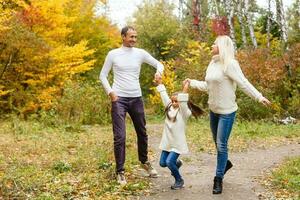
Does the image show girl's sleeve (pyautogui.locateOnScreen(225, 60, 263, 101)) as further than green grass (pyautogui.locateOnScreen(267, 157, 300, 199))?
No

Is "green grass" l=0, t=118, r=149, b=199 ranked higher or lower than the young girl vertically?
lower

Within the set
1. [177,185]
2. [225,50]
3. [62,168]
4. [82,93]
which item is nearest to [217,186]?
[177,185]

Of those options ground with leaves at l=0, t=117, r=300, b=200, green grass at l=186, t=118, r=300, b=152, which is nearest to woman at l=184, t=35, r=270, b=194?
ground with leaves at l=0, t=117, r=300, b=200

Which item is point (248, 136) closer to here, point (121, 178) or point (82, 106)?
point (82, 106)

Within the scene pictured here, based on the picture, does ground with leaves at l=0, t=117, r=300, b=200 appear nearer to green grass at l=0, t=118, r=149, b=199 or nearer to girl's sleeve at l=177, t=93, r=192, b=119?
green grass at l=0, t=118, r=149, b=199

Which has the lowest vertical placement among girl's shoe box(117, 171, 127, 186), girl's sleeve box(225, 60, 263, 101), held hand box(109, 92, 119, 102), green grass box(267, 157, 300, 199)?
green grass box(267, 157, 300, 199)

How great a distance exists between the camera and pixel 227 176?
7742 millimetres

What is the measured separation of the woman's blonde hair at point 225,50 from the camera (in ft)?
20.7

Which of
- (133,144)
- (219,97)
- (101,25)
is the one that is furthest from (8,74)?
(219,97)

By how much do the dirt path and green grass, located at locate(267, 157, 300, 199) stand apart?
0.21m

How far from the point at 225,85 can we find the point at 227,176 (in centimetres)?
194

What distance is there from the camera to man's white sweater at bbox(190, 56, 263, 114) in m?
6.27

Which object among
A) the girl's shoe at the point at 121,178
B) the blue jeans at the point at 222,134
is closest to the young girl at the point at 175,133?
the blue jeans at the point at 222,134

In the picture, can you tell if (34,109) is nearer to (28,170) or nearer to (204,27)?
(28,170)
